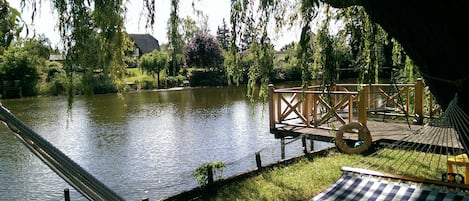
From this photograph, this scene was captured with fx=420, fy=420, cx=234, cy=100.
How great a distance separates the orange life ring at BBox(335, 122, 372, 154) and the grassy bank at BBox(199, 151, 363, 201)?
12 centimetres

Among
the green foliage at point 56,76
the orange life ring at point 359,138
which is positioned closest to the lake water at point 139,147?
the green foliage at point 56,76

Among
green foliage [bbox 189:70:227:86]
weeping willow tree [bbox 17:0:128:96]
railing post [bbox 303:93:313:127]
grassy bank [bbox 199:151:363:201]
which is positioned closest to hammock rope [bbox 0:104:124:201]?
weeping willow tree [bbox 17:0:128:96]

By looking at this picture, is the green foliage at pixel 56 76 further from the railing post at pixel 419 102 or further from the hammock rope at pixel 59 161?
the railing post at pixel 419 102

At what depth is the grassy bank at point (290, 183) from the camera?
15.5 ft

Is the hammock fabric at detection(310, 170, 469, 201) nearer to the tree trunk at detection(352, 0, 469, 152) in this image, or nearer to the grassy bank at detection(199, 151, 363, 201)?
the tree trunk at detection(352, 0, 469, 152)

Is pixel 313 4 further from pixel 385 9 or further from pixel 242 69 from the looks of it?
pixel 242 69

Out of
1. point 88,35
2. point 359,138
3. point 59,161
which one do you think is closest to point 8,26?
point 59,161

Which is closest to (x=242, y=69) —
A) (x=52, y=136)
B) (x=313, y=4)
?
(x=313, y=4)

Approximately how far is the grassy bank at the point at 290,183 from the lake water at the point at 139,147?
0.61 metres

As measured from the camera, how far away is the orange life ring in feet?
18.9

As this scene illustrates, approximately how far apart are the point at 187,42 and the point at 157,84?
77.5ft

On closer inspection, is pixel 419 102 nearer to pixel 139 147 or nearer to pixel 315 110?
pixel 315 110

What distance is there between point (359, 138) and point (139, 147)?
5.18m

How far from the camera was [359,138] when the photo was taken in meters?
5.91
